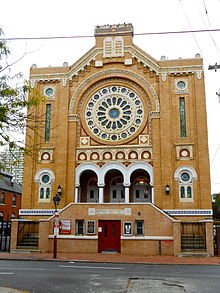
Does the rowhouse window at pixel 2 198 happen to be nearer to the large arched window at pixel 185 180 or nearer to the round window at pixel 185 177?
the large arched window at pixel 185 180

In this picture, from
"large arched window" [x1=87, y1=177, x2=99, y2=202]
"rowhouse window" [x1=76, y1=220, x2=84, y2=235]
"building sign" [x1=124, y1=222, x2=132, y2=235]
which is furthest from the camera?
"large arched window" [x1=87, y1=177, x2=99, y2=202]

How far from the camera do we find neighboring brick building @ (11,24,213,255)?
86.3ft

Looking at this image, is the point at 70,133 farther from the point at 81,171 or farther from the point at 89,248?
the point at 89,248

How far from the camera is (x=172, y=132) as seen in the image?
30141mm

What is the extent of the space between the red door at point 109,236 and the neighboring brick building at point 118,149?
70 millimetres

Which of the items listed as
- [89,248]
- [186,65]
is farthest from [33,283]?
[186,65]

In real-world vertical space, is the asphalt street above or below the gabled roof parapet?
below

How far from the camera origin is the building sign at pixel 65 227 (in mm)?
26312

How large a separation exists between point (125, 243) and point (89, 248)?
264 cm

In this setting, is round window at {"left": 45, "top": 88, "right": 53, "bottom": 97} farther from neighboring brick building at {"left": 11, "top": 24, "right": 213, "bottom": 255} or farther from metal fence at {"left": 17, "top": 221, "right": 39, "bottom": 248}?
metal fence at {"left": 17, "top": 221, "right": 39, "bottom": 248}

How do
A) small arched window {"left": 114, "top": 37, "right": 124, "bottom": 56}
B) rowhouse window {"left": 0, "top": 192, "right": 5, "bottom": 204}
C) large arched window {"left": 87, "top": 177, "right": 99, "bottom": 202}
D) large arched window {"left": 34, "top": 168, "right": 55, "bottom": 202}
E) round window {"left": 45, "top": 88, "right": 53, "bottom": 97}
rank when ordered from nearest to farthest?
1. large arched window {"left": 34, "top": 168, "right": 55, "bottom": 202}
2. large arched window {"left": 87, "top": 177, "right": 99, "bottom": 202}
3. small arched window {"left": 114, "top": 37, "right": 124, "bottom": 56}
4. round window {"left": 45, "top": 88, "right": 53, "bottom": 97}
5. rowhouse window {"left": 0, "top": 192, "right": 5, "bottom": 204}

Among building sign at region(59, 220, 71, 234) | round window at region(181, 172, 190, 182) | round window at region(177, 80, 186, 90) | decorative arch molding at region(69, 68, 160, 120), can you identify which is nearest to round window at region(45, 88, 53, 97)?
decorative arch molding at region(69, 68, 160, 120)

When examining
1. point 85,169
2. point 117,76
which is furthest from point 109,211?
point 117,76

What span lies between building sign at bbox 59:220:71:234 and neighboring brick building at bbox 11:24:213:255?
7cm
